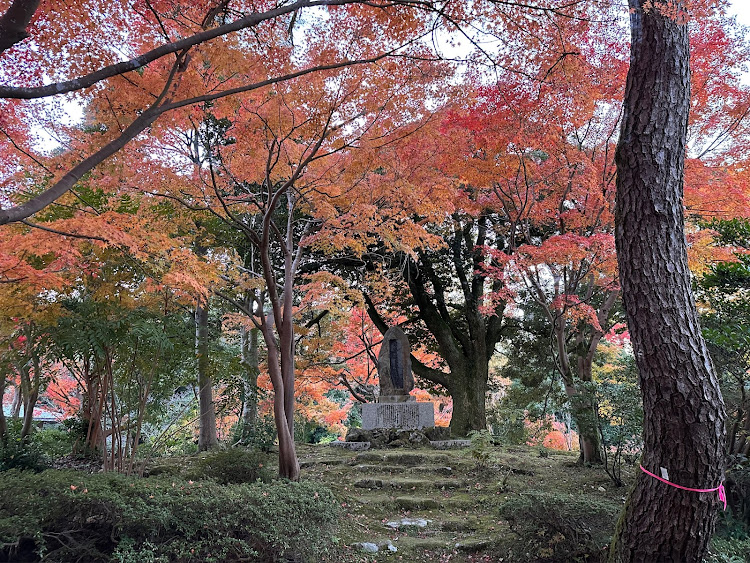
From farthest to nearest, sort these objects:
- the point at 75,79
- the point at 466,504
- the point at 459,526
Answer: the point at 466,504 → the point at 459,526 → the point at 75,79

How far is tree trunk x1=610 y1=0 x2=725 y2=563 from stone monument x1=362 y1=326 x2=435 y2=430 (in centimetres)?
756

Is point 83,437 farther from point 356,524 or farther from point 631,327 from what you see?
point 631,327

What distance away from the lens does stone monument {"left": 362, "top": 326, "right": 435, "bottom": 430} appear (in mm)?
10867

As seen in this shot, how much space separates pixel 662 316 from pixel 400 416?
8.29 metres

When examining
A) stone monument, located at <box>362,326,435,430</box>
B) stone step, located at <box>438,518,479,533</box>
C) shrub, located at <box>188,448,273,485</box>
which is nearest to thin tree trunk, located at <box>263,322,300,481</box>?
shrub, located at <box>188,448,273,485</box>

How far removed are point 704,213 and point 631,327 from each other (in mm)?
5284

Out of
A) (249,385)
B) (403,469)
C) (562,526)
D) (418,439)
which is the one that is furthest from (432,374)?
(562,526)

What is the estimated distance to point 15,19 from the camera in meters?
2.78

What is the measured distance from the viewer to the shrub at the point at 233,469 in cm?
590

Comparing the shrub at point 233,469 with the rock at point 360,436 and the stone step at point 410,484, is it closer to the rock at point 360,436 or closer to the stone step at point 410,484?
the stone step at point 410,484

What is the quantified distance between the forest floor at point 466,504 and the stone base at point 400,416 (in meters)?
1.38

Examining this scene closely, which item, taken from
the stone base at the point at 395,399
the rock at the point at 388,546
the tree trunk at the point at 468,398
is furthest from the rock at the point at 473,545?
the stone base at the point at 395,399

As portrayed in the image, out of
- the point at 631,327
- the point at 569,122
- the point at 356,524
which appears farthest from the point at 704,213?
the point at 356,524

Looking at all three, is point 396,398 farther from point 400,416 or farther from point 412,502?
point 412,502
